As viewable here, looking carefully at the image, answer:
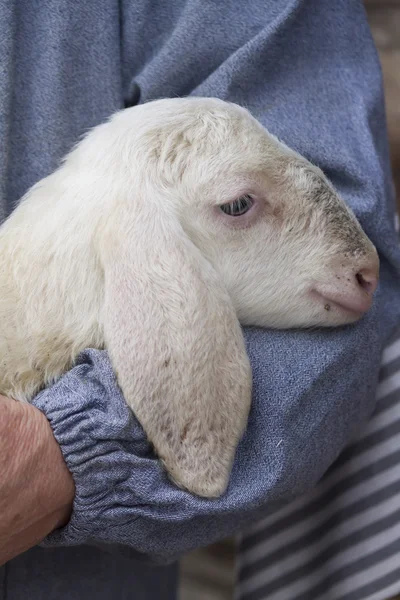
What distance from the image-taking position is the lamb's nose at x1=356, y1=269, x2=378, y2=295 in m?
1.57

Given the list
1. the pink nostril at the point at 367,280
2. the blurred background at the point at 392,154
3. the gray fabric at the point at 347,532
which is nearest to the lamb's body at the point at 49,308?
the pink nostril at the point at 367,280

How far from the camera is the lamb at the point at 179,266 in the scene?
4.58 ft

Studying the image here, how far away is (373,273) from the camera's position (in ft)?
5.18

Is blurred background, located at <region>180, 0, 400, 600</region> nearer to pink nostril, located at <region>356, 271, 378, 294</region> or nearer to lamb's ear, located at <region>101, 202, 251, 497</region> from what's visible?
pink nostril, located at <region>356, 271, 378, 294</region>

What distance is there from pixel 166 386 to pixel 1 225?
1.93 feet

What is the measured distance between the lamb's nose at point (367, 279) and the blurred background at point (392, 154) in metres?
1.12

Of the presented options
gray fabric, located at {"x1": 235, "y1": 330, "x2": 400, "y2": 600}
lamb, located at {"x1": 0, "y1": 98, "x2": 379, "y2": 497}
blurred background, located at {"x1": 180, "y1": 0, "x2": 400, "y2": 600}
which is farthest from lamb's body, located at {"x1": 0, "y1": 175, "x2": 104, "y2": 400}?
blurred background, located at {"x1": 180, "y1": 0, "x2": 400, "y2": 600}

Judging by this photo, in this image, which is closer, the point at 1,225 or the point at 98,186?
the point at 98,186

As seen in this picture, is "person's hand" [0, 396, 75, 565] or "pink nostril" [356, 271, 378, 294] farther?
"pink nostril" [356, 271, 378, 294]

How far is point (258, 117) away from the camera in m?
1.79

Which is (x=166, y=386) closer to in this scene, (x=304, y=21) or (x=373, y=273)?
(x=373, y=273)

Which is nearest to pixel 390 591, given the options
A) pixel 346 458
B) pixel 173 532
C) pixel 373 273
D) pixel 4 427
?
pixel 346 458

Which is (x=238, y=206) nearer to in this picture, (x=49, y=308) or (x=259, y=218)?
(x=259, y=218)

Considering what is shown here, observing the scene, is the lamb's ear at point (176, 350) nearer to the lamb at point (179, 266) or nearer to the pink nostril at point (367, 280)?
the lamb at point (179, 266)
